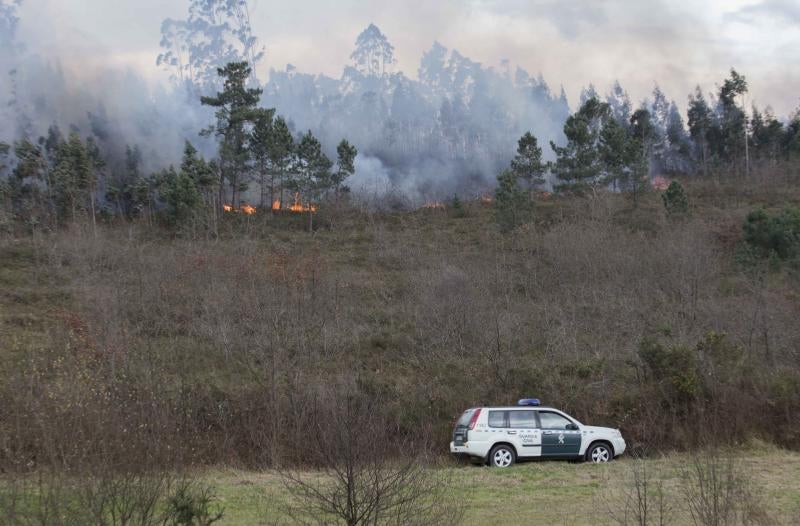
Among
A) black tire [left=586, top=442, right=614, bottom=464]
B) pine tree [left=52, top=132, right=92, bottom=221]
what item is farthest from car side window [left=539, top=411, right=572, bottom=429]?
pine tree [left=52, top=132, right=92, bottom=221]

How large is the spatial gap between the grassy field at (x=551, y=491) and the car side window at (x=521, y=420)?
0.90m

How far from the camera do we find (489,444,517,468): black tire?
16.2 metres

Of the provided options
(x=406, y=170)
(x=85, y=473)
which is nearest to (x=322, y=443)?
(x=85, y=473)

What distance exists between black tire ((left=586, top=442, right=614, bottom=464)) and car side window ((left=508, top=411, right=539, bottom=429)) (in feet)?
4.93

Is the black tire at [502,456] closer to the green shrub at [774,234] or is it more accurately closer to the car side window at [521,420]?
the car side window at [521,420]

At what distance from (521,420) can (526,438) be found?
0.44 metres

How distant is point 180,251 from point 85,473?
33.7 metres

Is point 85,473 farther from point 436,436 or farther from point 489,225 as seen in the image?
point 489,225

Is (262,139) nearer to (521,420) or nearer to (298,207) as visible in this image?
(298,207)

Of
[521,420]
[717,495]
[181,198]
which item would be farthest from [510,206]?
[717,495]

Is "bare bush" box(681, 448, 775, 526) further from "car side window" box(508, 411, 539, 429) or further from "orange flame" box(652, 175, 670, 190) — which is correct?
"orange flame" box(652, 175, 670, 190)

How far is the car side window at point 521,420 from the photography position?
1650 cm

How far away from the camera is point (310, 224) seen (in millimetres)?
49250

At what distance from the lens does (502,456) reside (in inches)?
640
